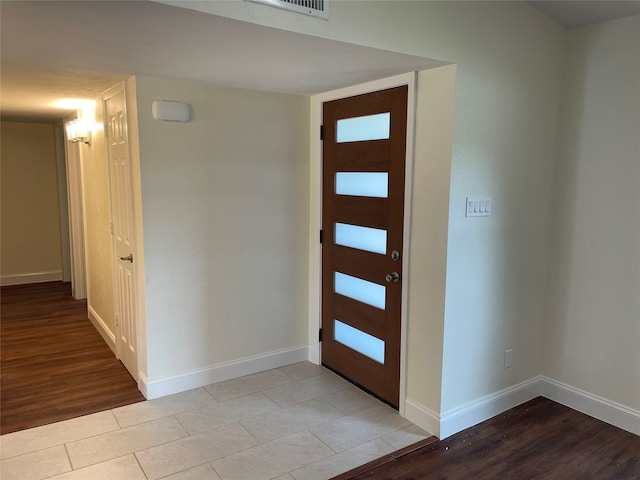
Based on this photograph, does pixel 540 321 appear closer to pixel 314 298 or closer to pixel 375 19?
pixel 314 298

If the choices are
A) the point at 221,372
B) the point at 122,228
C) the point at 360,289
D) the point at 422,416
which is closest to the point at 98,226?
the point at 122,228

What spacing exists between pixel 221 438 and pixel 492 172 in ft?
7.14

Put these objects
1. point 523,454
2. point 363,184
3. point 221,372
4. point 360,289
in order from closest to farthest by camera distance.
A: point 523,454
point 363,184
point 360,289
point 221,372

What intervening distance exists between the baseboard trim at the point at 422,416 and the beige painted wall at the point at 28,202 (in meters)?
5.44

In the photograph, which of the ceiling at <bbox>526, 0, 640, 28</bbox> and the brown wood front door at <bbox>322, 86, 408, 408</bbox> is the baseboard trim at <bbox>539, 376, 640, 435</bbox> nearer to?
the brown wood front door at <bbox>322, 86, 408, 408</bbox>

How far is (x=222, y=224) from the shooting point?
10.6ft

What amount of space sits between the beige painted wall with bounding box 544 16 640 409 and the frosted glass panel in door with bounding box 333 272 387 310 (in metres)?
1.17

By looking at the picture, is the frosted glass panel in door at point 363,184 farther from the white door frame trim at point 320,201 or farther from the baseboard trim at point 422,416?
the baseboard trim at point 422,416

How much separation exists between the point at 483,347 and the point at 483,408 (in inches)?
15.3

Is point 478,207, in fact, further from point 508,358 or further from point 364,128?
point 508,358

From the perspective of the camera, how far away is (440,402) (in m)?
2.66

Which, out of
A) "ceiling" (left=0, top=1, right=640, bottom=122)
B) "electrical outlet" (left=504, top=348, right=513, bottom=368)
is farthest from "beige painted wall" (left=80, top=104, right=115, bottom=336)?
"electrical outlet" (left=504, top=348, right=513, bottom=368)

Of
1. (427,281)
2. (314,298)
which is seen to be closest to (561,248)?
(427,281)

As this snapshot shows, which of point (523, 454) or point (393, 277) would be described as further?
point (393, 277)
